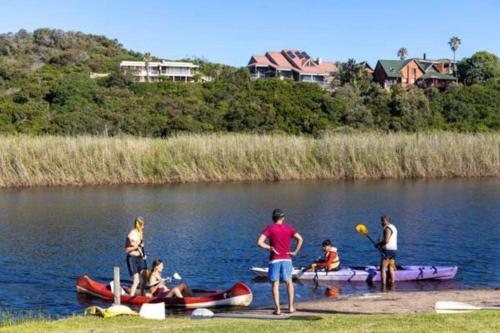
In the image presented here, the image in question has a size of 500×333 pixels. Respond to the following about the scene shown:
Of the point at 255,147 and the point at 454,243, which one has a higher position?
the point at 255,147

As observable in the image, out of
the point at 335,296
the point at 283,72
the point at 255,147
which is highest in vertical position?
the point at 283,72

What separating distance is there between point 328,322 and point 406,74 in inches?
3550

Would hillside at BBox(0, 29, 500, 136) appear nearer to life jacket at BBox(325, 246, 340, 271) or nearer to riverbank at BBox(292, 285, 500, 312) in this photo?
life jacket at BBox(325, 246, 340, 271)

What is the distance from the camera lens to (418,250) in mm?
24281

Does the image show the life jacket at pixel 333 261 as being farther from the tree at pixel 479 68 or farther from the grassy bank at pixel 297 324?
the tree at pixel 479 68

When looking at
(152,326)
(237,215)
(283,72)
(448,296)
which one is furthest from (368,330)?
(283,72)

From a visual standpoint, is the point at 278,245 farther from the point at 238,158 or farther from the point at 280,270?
the point at 238,158

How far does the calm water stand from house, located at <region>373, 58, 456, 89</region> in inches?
2149

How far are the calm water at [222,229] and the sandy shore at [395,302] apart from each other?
1213 mm

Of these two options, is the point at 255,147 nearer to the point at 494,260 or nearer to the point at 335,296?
the point at 494,260

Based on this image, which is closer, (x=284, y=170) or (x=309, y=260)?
(x=309, y=260)

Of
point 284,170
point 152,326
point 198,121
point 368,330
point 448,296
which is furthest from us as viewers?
point 198,121

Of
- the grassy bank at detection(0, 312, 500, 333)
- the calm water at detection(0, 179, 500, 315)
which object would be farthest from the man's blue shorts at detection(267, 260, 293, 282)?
the calm water at detection(0, 179, 500, 315)

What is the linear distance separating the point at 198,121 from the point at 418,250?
43.5m
